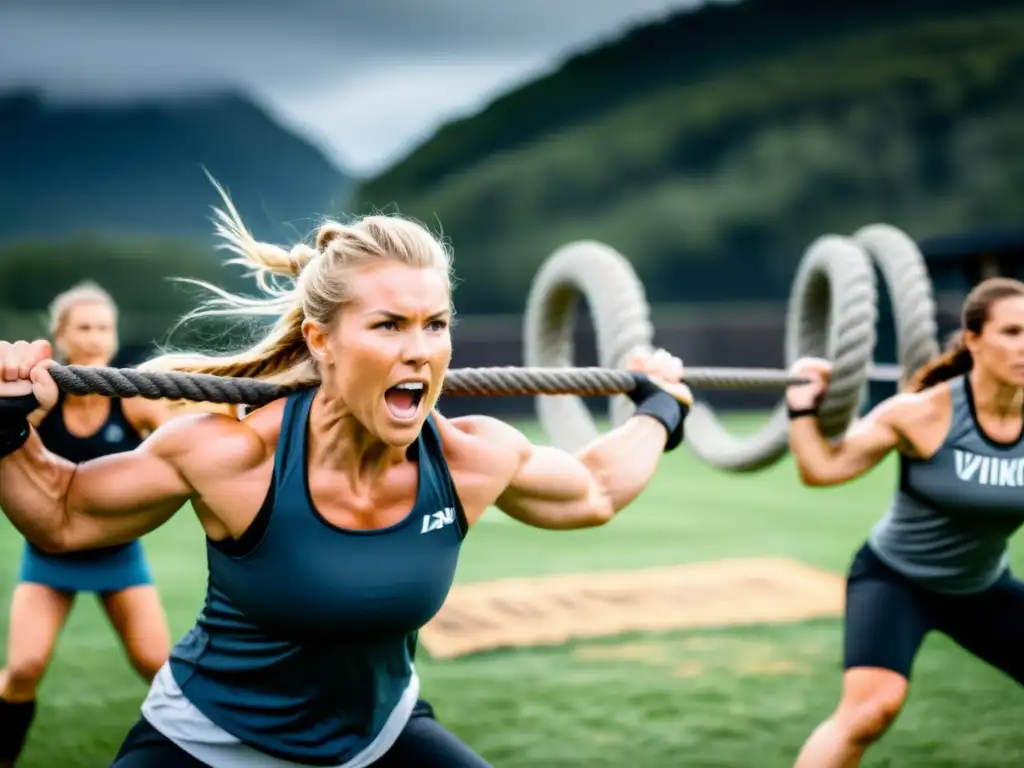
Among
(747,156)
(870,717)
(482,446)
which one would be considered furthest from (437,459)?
(747,156)

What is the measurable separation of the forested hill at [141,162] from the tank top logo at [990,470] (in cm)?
1833

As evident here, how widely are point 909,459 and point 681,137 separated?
2276cm

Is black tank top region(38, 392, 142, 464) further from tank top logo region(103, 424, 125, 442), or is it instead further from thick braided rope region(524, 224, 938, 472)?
thick braided rope region(524, 224, 938, 472)

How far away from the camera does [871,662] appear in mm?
2543

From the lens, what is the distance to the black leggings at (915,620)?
2.57 metres

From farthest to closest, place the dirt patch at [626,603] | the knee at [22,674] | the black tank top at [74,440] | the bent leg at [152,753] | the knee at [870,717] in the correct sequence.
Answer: the dirt patch at [626,603], the black tank top at [74,440], the knee at [22,674], the knee at [870,717], the bent leg at [152,753]

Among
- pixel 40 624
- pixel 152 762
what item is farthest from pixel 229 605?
pixel 40 624

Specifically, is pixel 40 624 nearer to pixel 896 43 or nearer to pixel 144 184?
pixel 144 184

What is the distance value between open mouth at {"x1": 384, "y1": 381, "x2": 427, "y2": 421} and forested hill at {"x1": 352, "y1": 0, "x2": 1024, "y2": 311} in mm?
20552

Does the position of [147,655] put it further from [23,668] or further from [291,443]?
[291,443]

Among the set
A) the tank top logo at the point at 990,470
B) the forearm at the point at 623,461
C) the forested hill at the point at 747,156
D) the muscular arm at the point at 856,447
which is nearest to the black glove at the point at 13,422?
the forearm at the point at 623,461

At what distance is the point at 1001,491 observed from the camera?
2592 mm

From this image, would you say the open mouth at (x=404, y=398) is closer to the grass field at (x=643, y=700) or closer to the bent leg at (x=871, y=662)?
the bent leg at (x=871, y=662)

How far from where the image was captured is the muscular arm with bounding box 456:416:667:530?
1875 mm
